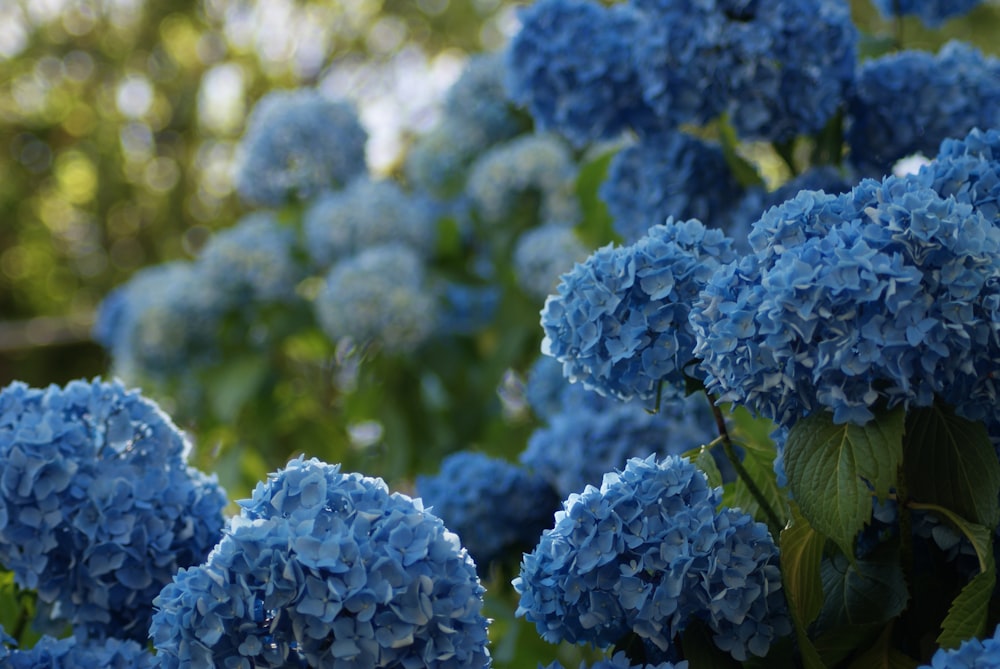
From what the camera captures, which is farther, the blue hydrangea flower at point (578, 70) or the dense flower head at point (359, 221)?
the dense flower head at point (359, 221)

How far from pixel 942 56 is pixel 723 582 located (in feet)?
2.07

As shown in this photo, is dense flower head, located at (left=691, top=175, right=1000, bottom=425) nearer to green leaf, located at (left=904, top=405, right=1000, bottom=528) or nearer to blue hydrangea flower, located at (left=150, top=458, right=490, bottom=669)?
green leaf, located at (left=904, top=405, right=1000, bottom=528)

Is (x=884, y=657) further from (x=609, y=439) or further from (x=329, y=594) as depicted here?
(x=609, y=439)

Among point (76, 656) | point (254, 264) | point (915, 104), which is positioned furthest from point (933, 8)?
point (254, 264)

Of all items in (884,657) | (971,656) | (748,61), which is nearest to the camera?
(971,656)

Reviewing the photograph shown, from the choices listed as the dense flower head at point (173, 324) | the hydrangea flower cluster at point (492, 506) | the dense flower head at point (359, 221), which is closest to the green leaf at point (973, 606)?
the hydrangea flower cluster at point (492, 506)

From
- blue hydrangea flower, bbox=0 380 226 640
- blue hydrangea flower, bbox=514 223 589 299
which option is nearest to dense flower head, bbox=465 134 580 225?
blue hydrangea flower, bbox=514 223 589 299

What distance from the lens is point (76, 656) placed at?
0.73 meters

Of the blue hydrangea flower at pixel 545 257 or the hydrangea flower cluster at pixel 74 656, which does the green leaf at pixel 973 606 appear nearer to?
the hydrangea flower cluster at pixel 74 656

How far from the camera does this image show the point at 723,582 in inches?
24.3

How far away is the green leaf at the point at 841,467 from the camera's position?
0.57m

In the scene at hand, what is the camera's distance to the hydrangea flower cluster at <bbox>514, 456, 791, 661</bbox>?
62 cm

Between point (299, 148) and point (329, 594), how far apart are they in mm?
1311

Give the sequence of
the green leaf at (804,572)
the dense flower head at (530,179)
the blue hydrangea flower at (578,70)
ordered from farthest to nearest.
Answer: the dense flower head at (530,179) < the blue hydrangea flower at (578,70) < the green leaf at (804,572)
